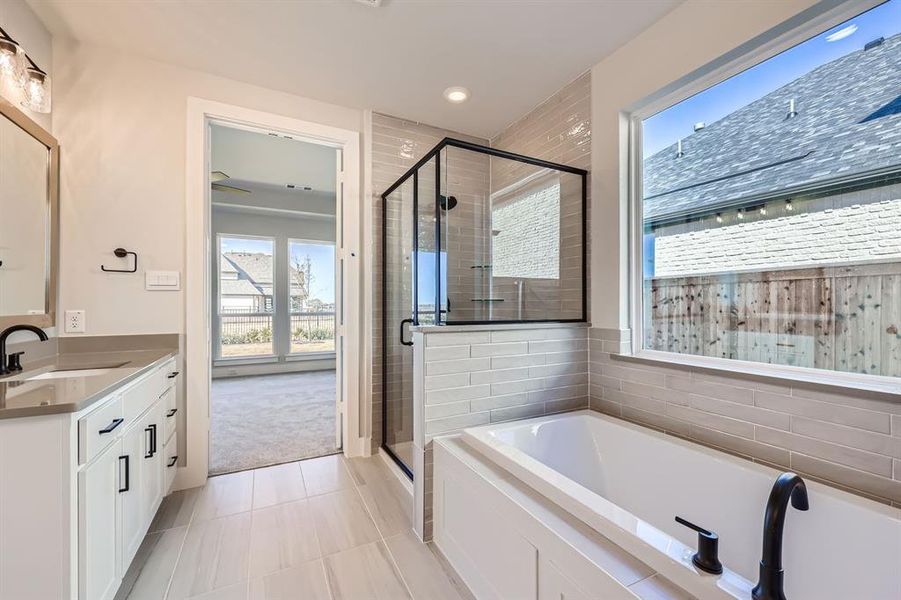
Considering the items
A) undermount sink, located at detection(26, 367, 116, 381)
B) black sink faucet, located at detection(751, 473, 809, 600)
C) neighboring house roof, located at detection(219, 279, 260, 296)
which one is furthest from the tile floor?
neighboring house roof, located at detection(219, 279, 260, 296)

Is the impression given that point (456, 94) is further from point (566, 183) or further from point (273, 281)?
point (273, 281)

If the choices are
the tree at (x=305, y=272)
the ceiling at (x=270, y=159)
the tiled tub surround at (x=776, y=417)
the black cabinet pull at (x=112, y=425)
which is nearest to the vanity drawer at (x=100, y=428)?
the black cabinet pull at (x=112, y=425)

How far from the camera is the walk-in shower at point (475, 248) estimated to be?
90.1 inches

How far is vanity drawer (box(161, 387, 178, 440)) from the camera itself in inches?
78.9

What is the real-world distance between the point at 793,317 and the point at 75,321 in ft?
11.9

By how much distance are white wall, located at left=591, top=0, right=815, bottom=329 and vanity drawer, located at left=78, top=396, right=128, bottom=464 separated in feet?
7.76

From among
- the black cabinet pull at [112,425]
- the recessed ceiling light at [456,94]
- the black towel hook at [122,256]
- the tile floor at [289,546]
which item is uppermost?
the recessed ceiling light at [456,94]

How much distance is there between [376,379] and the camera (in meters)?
2.88

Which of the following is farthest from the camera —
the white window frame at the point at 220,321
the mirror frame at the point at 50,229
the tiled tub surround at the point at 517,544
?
the white window frame at the point at 220,321

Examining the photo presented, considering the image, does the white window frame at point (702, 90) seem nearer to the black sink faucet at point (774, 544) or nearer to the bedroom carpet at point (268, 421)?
the black sink faucet at point (774, 544)

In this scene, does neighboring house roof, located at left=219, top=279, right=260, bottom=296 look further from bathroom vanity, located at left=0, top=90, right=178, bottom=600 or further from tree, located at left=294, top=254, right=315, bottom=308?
bathroom vanity, located at left=0, top=90, right=178, bottom=600

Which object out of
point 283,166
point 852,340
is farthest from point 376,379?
point 283,166

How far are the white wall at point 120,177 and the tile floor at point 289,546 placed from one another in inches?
44.7

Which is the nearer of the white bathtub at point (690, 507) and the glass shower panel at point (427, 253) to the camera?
the white bathtub at point (690, 507)
